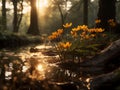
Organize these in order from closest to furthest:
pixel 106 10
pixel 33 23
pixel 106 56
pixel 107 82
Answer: pixel 107 82
pixel 106 56
pixel 106 10
pixel 33 23

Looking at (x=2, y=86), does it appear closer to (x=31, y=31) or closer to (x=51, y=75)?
(x=51, y=75)

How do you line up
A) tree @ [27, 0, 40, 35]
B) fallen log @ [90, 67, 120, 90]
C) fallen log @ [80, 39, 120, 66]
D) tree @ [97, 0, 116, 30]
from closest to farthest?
fallen log @ [90, 67, 120, 90], fallen log @ [80, 39, 120, 66], tree @ [97, 0, 116, 30], tree @ [27, 0, 40, 35]

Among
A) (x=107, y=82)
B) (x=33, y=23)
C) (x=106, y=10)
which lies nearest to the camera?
(x=107, y=82)

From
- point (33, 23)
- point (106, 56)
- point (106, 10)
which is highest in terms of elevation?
point (106, 10)

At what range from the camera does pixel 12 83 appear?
4676 millimetres

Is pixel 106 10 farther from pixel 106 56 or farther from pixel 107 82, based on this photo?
pixel 107 82

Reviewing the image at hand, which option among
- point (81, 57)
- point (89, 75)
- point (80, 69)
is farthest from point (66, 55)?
point (89, 75)

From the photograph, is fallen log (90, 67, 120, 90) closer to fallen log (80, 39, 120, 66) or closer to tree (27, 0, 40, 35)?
fallen log (80, 39, 120, 66)

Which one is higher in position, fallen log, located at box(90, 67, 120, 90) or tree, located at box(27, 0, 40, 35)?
fallen log, located at box(90, 67, 120, 90)

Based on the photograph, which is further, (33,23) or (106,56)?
(33,23)

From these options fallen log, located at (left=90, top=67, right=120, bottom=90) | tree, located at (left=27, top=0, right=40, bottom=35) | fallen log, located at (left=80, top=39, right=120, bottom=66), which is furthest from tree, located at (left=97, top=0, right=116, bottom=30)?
tree, located at (left=27, top=0, right=40, bottom=35)

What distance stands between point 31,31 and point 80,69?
20948mm

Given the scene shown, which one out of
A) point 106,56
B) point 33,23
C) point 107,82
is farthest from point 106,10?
point 33,23

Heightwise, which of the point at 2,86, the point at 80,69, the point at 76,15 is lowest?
the point at 76,15
